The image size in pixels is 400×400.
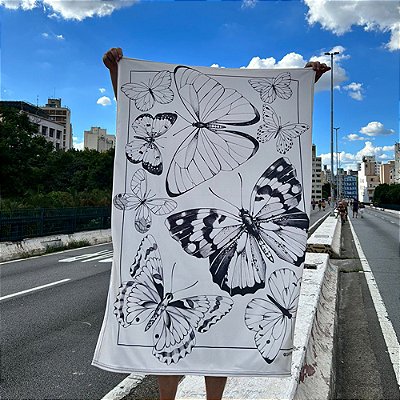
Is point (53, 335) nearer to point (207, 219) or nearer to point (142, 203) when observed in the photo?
point (142, 203)

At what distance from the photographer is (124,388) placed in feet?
10.8

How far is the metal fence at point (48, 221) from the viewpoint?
11852mm

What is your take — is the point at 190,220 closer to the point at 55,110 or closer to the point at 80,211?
the point at 80,211

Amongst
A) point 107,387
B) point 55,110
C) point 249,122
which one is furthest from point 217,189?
point 55,110

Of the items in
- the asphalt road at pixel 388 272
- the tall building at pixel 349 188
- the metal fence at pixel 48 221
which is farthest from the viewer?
the tall building at pixel 349 188

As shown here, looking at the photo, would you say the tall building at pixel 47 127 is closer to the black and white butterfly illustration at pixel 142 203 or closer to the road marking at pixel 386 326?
the road marking at pixel 386 326

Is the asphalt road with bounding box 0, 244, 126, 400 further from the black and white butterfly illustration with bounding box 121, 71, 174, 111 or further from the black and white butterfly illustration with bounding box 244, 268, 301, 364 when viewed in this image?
the black and white butterfly illustration with bounding box 121, 71, 174, 111

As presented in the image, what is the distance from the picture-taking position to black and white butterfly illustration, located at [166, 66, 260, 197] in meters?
2.28

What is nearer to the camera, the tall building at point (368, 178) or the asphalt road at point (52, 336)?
the asphalt road at point (52, 336)

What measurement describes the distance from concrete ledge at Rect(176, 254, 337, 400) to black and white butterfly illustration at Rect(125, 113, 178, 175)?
153 centimetres

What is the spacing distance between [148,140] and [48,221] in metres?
12.4

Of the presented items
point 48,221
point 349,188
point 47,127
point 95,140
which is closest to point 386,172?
point 349,188

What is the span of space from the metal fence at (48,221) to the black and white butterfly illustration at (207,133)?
1090cm

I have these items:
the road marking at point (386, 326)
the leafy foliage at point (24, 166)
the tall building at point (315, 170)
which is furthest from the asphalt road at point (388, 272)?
the leafy foliage at point (24, 166)
